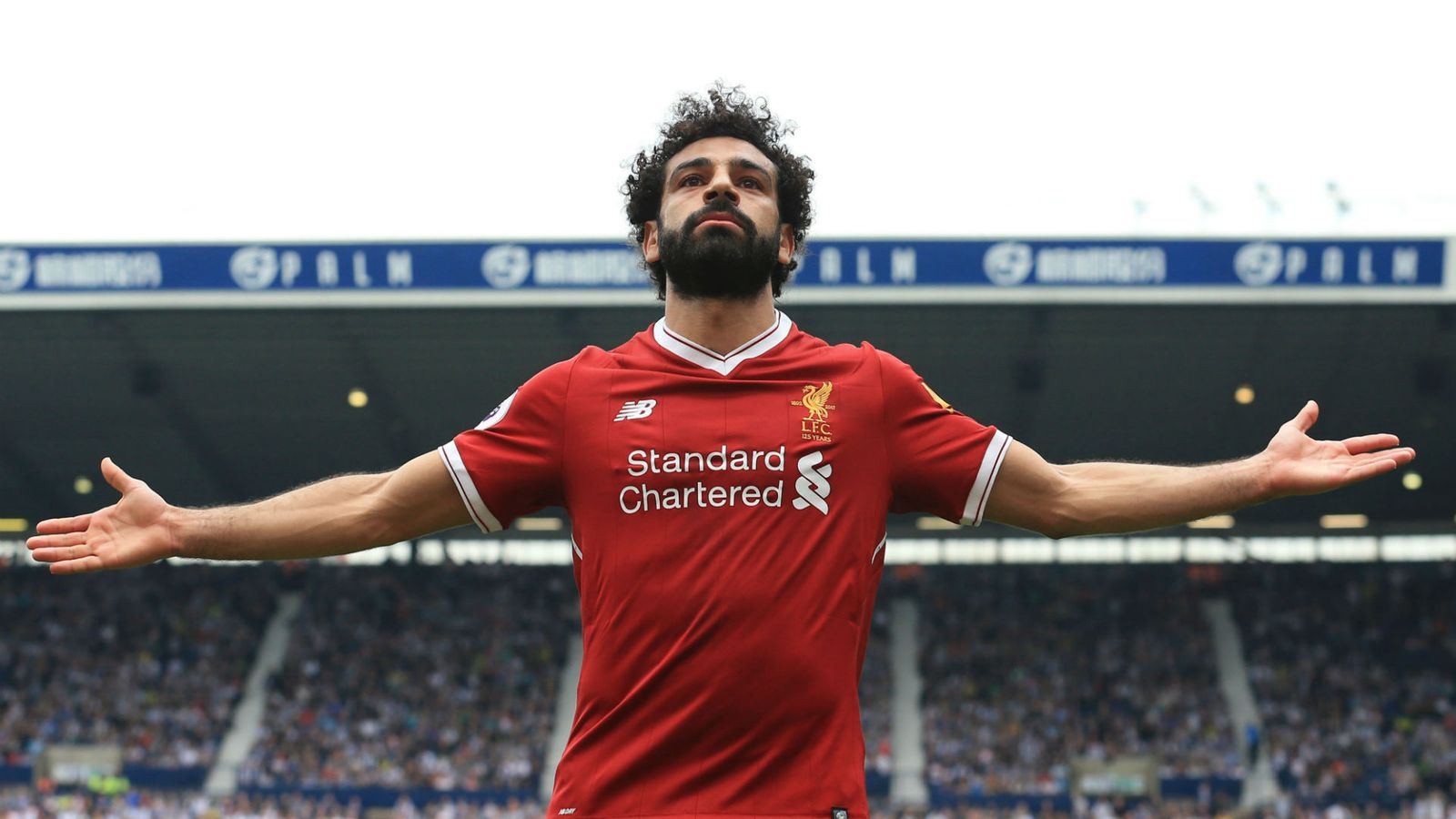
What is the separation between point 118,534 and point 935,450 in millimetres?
1908

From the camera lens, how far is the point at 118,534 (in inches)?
157

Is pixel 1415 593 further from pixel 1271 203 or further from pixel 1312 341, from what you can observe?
pixel 1271 203

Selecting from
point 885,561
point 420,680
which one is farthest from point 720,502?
point 420,680

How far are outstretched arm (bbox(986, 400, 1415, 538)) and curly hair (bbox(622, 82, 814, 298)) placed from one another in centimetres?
91

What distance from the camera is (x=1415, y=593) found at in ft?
113

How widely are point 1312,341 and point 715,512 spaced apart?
1032 inches

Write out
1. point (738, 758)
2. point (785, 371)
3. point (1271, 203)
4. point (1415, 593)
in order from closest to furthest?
point (738, 758)
point (785, 371)
point (1271, 203)
point (1415, 593)

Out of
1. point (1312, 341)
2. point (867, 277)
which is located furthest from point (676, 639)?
point (1312, 341)

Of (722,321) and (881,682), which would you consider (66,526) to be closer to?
(722,321)

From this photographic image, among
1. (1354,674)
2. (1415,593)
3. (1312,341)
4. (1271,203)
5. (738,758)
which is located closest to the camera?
(738,758)

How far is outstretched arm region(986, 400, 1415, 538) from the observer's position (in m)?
3.87

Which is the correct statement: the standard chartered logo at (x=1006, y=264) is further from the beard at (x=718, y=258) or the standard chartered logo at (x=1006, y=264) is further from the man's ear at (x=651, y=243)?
the beard at (x=718, y=258)

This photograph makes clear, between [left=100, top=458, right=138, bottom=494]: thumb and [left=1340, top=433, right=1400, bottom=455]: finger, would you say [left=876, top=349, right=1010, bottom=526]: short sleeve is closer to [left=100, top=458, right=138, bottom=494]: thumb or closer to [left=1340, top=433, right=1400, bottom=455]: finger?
[left=1340, top=433, right=1400, bottom=455]: finger

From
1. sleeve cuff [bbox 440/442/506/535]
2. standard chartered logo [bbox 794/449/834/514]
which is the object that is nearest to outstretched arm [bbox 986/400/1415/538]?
sleeve cuff [bbox 440/442/506/535]
